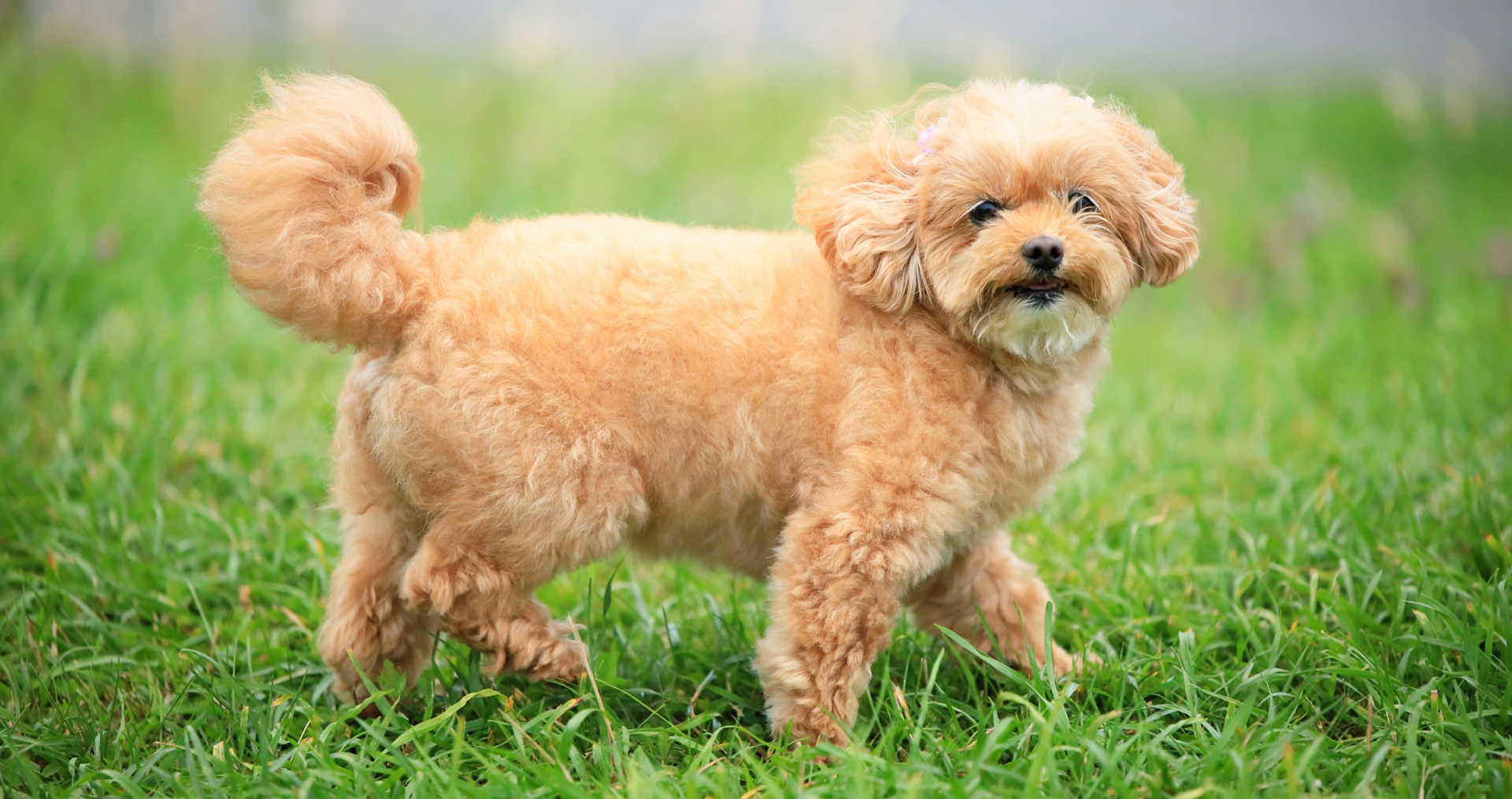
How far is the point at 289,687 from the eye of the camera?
3.00 meters

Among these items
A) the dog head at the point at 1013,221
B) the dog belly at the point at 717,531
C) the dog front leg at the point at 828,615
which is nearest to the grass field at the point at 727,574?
the dog front leg at the point at 828,615

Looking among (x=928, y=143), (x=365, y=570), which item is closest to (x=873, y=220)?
(x=928, y=143)

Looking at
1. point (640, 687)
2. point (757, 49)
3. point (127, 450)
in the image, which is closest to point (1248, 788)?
point (640, 687)

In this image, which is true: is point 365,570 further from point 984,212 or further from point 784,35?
point 784,35

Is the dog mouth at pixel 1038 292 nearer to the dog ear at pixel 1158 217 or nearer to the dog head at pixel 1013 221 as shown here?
the dog head at pixel 1013 221

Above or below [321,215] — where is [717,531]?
below

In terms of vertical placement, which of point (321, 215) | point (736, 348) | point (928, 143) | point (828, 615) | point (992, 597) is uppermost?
point (928, 143)

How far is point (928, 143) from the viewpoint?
8.69 feet

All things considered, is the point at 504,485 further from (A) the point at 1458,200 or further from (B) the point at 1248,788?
(A) the point at 1458,200

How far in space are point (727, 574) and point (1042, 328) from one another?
1.56m

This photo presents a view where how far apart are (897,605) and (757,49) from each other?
7.45 metres

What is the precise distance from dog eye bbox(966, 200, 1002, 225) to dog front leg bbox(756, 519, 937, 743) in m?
0.80

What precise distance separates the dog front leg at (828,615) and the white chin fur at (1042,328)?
54 cm

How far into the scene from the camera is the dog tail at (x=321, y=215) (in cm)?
246
